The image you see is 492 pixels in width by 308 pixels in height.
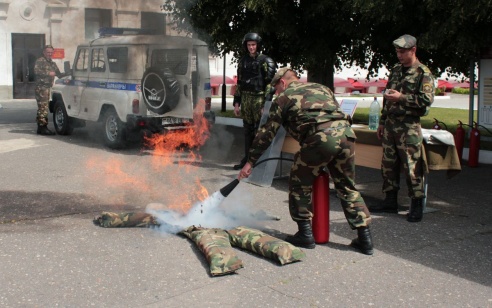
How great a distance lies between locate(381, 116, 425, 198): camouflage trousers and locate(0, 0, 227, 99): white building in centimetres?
534

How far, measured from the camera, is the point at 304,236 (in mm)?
5625

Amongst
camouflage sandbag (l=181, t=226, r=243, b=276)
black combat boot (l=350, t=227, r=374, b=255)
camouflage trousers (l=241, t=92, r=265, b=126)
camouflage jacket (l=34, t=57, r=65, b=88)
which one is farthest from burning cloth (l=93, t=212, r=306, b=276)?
camouflage jacket (l=34, t=57, r=65, b=88)

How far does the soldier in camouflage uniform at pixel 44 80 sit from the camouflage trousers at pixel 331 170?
9.08 meters

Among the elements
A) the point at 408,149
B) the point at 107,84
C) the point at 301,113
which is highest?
the point at 107,84

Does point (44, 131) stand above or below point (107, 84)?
below

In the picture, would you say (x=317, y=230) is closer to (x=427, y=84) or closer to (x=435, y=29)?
(x=427, y=84)

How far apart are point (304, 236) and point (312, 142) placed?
2.85 ft

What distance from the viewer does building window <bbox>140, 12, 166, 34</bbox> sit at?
11.8m

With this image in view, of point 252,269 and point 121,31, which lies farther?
point 121,31

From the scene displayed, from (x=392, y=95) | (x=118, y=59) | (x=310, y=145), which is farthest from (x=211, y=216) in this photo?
(x=118, y=59)

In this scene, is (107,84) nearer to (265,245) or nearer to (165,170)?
(165,170)

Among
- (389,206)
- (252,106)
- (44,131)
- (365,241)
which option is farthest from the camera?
(44,131)

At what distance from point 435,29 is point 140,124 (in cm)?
508

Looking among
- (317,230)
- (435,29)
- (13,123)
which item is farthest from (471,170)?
(13,123)
